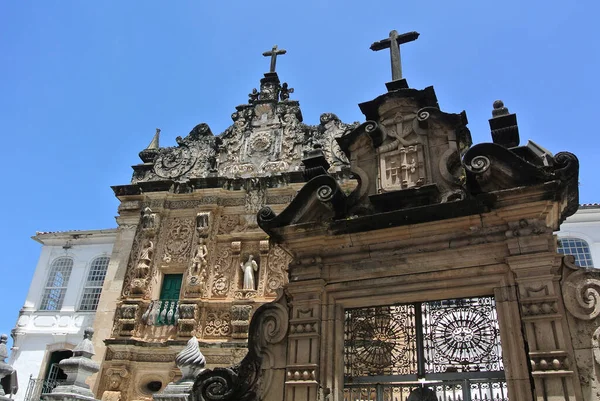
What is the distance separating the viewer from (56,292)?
2103 centimetres

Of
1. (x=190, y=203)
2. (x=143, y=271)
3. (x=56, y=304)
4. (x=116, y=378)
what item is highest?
(x=190, y=203)

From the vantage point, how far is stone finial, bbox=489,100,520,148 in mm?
6312

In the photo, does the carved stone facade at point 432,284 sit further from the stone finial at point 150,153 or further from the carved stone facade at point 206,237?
the stone finial at point 150,153

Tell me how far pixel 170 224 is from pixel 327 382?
14.6 metres

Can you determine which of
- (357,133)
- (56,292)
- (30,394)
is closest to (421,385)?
(357,133)

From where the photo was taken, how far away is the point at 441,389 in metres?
5.70

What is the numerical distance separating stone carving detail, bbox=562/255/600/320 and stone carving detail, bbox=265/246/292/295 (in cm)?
1234

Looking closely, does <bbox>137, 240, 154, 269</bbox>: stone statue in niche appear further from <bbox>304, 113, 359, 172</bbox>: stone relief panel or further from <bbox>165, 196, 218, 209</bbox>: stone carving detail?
<bbox>304, 113, 359, 172</bbox>: stone relief panel

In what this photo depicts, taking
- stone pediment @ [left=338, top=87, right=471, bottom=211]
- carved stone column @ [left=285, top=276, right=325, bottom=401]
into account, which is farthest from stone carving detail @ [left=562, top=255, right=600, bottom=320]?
carved stone column @ [left=285, top=276, right=325, bottom=401]

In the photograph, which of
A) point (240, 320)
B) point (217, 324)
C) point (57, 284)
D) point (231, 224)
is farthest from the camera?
point (57, 284)

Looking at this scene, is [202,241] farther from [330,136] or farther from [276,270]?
[330,136]

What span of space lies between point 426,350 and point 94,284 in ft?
59.0

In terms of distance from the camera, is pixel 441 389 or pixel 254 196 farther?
pixel 254 196

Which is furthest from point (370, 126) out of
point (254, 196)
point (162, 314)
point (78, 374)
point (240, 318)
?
point (162, 314)
